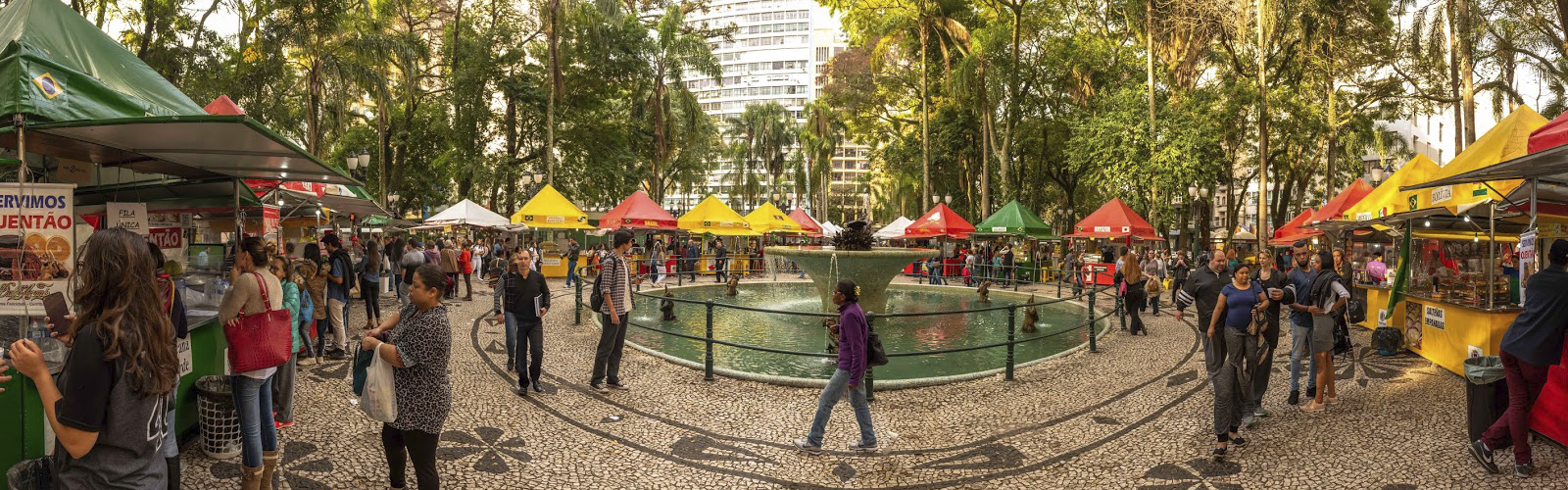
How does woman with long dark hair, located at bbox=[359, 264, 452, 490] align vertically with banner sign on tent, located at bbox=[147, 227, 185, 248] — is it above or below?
below

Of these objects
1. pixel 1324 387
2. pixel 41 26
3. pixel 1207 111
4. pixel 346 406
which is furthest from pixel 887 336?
pixel 1207 111

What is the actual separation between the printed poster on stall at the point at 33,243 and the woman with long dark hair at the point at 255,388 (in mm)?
780

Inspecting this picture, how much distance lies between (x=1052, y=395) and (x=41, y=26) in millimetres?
8449

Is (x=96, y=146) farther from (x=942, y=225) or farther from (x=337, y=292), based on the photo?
(x=942, y=225)

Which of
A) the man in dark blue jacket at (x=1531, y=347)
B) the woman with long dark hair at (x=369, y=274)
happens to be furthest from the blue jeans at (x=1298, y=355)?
the woman with long dark hair at (x=369, y=274)

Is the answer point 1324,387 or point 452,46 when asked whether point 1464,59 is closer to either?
point 1324,387

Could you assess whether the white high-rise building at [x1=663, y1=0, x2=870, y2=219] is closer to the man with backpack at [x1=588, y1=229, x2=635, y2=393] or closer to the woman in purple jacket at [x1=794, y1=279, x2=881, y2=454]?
the man with backpack at [x1=588, y1=229, x2=635, y2=393]

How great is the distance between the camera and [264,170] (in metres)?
6.02

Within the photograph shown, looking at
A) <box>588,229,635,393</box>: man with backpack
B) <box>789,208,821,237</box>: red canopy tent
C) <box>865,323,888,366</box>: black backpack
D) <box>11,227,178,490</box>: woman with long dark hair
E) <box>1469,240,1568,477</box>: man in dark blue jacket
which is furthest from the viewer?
<box>789,208,821,237</box>: red canopy tent

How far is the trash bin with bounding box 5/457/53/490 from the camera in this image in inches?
96.4

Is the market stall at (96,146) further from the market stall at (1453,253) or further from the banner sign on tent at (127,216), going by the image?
the market stall at (1453,253)

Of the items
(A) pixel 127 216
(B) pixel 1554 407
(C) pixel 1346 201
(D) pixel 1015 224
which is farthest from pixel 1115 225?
(A) pixel 127 216

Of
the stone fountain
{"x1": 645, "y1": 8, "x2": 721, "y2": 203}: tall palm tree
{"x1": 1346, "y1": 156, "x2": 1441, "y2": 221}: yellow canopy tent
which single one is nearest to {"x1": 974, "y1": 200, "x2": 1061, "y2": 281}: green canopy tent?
the stone fountain

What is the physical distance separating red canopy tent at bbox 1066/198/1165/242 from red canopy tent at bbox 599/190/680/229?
12131mm
